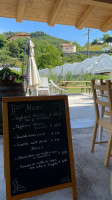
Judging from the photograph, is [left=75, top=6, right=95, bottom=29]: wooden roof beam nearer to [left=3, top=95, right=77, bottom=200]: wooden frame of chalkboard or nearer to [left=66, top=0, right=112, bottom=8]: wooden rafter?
[left=66, top=0, right=112, bottom=8]: wooden rafter

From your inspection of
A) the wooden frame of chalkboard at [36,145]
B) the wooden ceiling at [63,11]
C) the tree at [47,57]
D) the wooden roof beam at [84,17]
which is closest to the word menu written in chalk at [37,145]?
the wooden frame of chalkboard at [36,145]

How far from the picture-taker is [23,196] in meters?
1.18

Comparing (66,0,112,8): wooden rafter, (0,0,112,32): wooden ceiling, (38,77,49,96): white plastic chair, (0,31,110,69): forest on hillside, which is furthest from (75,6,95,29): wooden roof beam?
(0,31,110,69): forest on hillside

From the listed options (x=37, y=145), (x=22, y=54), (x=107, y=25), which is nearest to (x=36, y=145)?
(x=37, y=145)

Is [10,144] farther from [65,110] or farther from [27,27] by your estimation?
[27,27]

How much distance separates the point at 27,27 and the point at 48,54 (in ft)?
166

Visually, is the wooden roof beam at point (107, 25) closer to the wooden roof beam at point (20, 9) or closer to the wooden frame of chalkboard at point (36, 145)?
the wooden roof beam at point (20, 9)

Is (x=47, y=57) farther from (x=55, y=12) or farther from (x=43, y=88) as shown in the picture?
(x=55, y=12)

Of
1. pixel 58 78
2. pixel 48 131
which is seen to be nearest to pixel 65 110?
pixel 48 131

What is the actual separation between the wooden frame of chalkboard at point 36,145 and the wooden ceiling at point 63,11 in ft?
5.92

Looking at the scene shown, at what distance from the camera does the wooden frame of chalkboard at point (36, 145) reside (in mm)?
1172

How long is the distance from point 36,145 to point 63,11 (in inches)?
90.8

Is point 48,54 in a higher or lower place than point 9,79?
higher

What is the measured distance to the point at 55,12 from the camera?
2596 mm
